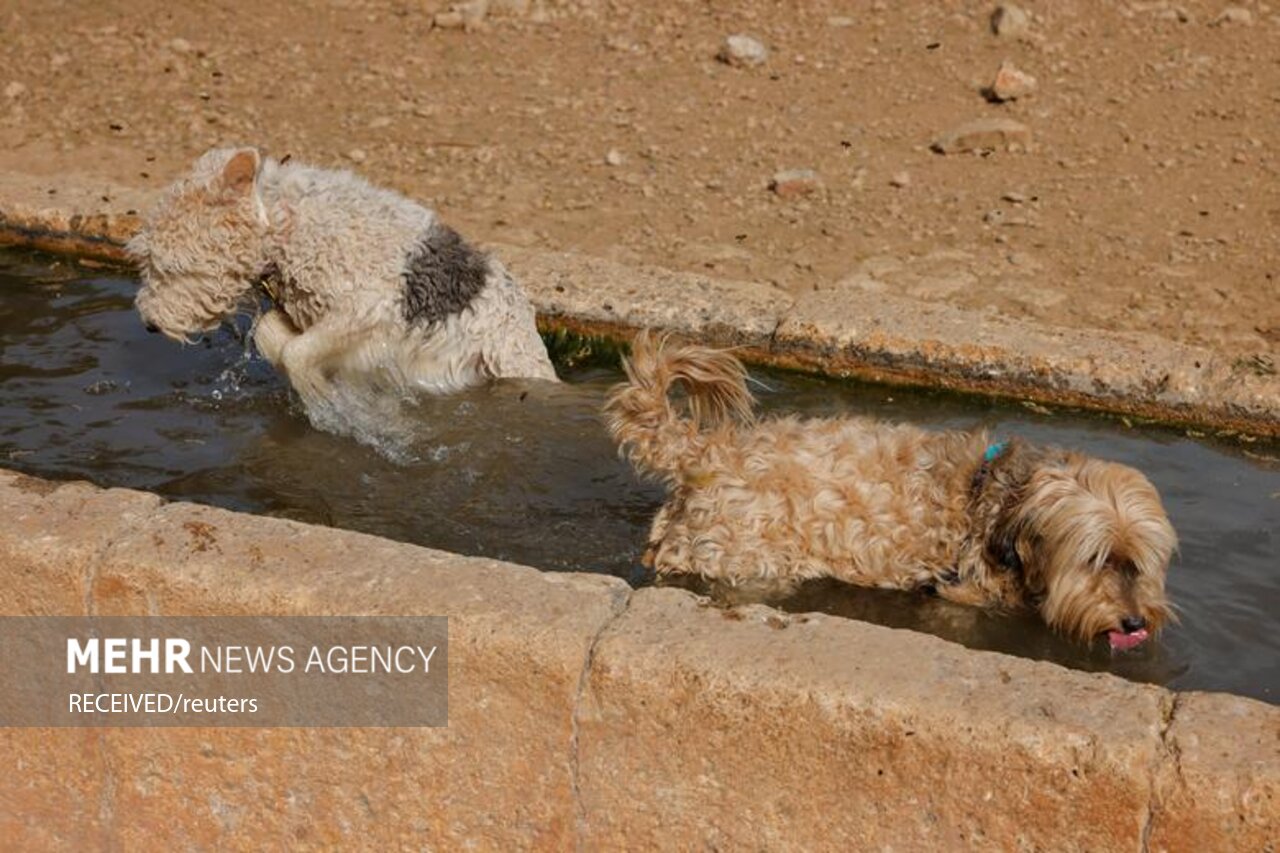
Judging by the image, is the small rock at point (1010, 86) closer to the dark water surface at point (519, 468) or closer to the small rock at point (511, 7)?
the small rock at point (511, 7)

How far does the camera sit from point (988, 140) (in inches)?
385

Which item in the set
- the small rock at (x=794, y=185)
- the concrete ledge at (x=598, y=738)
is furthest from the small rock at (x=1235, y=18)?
the concrete ledge at (x=598, y=738)

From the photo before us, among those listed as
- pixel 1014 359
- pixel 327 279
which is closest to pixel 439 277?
pixel 327 279

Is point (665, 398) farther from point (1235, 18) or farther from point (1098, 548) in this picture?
point (1235, 18)

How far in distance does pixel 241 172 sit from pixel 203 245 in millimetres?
344

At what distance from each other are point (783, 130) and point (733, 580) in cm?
523

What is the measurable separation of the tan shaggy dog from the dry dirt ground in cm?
193

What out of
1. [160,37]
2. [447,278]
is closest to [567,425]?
[447,278]

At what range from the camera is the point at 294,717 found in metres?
4.23

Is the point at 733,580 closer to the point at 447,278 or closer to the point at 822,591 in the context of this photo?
the point at 822,591

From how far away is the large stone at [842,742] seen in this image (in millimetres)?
3611

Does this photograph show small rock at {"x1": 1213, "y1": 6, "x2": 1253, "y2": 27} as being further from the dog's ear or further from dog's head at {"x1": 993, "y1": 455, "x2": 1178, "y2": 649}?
the dog's ear

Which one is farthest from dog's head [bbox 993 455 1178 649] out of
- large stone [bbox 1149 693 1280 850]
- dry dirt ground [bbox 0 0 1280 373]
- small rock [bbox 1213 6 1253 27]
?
small rock [bbox 1213 6 1253 27]

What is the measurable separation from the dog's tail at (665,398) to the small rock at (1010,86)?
5418mm
